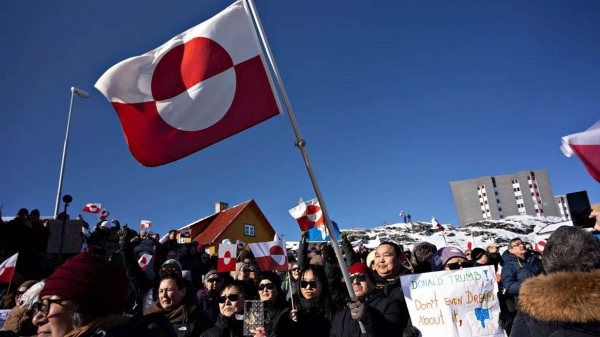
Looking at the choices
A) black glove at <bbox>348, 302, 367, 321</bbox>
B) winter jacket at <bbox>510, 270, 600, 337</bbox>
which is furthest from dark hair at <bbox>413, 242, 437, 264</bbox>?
winter jacket at <bbox>510, 270, 600, 337</bbox>

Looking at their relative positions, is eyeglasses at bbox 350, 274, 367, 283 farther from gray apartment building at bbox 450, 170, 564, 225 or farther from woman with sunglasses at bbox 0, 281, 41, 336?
→ gray apartment building at bbox 450, 170, 564, 225

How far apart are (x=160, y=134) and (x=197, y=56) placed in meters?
0.94

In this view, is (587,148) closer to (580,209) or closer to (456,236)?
(580,209)

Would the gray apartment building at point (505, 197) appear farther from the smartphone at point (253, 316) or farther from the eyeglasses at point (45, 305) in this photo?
the eyeglasses at point (45, 305)

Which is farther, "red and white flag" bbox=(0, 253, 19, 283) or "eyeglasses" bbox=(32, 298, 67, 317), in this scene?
"red and white flag" bbox=(0, 253, 19, 283)

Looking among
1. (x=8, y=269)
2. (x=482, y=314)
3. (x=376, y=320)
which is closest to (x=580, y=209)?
(x=482, y=314)

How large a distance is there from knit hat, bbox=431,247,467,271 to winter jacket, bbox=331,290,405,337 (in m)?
0.98

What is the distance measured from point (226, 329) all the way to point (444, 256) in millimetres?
2687

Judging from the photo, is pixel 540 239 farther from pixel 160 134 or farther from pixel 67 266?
pixel 67 266

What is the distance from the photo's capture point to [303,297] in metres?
4.77

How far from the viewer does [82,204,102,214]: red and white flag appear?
1736 cm

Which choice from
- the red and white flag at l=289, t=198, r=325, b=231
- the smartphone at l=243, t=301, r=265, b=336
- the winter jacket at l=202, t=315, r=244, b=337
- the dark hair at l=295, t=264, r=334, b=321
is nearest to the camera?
the smartphone at l=243, t=301, r=265, b=336

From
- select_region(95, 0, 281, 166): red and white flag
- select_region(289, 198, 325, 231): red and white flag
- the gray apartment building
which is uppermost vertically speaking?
the gray apartment building

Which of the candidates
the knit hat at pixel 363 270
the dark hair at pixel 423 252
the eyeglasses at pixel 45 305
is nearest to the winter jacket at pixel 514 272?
the dark hair at pixel 423 252
